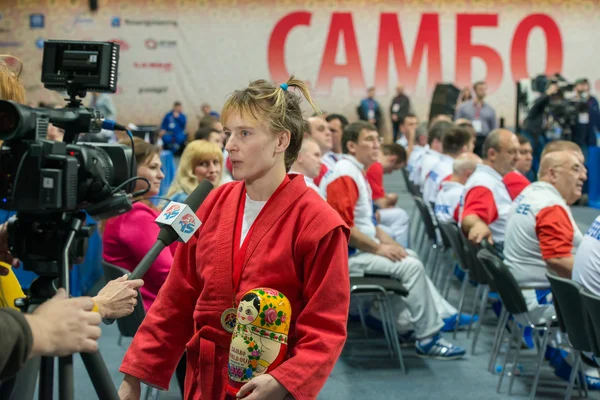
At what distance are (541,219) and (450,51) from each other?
→ 14486mm

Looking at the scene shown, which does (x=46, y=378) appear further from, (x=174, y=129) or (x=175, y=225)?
(x=174, y=129)

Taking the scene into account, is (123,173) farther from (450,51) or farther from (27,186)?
(450,51)

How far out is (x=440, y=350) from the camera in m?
4.86

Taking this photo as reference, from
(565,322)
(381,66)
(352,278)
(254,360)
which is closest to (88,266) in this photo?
(352,278)

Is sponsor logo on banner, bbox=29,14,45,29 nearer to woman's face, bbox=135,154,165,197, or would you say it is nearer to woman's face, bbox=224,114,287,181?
woman's face, bbox=135,154,165,197

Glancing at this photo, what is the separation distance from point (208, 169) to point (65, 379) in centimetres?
284

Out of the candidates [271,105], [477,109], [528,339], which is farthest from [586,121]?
[271,105]

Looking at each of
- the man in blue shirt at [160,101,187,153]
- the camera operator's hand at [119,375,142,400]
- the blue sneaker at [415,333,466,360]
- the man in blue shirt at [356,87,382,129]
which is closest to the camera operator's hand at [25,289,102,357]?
the camera operator's hand at [119,375,142,400]

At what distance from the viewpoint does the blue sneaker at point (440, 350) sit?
4.85m

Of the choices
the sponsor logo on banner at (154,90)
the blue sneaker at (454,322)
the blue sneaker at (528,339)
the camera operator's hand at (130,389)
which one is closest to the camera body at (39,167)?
the camera operator's hand at (130,389)

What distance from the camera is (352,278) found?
15.2 ft

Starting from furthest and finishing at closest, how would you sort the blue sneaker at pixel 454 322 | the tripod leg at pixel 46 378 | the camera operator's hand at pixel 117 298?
1. the blue sneaker at pixel 454 322
2. the camera operator's hand at pixel 117 298
3. the tripod leg at pixel 46 378

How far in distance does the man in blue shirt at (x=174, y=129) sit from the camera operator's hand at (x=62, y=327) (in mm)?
15607

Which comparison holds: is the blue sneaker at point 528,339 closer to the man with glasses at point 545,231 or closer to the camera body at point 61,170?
the man with glasses at point 545,231
